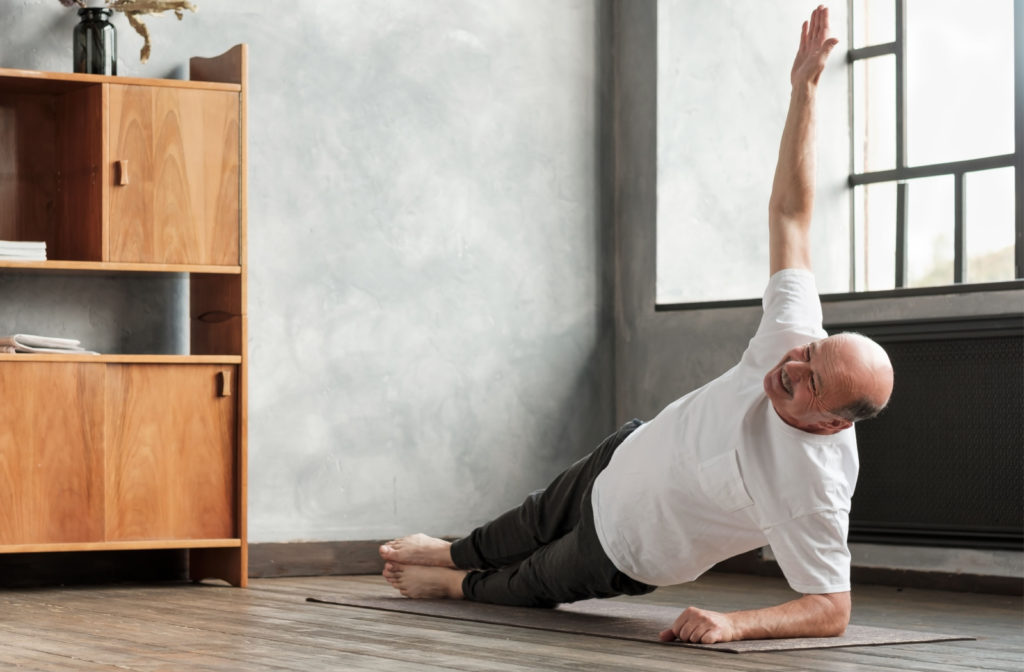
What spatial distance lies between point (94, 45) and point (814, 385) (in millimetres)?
2613

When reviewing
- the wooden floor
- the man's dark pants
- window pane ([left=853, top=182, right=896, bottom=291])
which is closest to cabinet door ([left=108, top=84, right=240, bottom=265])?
the wooden floor

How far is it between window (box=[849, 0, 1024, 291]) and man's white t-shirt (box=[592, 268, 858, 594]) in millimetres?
2057

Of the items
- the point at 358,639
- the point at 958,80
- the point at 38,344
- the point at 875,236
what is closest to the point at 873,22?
the point at 958,80

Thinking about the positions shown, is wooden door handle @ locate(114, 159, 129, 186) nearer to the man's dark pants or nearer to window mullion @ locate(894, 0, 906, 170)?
the man's dark pants

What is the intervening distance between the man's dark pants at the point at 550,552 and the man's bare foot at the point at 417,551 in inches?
3.0

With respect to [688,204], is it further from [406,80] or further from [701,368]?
[406,80]

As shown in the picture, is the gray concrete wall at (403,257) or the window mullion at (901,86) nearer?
the gray concrete wall at (403,257)

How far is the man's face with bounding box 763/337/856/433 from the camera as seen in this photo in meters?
2.62

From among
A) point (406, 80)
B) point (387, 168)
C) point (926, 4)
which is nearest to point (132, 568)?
point (387, 168)

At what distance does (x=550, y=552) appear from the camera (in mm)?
3355

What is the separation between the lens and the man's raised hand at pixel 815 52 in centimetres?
301

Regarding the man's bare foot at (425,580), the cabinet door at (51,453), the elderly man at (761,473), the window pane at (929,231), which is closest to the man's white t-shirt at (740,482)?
the elderly man at (761,473)

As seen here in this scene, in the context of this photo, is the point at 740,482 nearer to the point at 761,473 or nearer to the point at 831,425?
the point at 761,473

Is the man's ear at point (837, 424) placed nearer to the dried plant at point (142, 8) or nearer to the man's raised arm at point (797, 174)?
the man's raised arm at point (797, 174)
